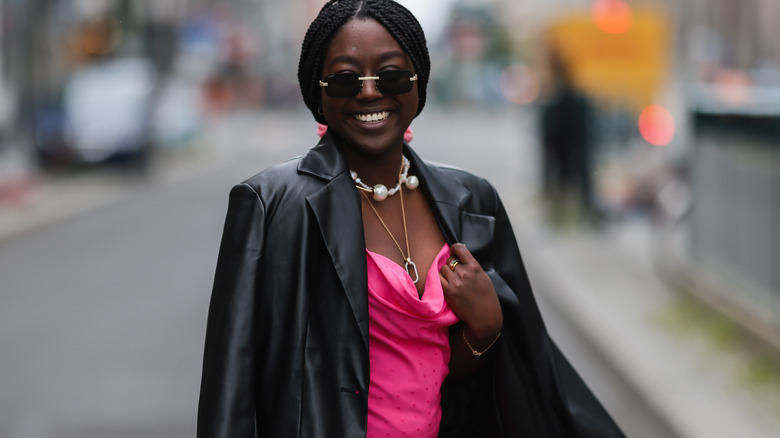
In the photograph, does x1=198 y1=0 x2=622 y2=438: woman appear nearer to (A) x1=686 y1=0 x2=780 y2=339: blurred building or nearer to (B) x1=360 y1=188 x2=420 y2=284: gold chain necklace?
(B) x1=360 y1=188 x2=420 y2=284: gold chain necklace

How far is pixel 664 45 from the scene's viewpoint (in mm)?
15070

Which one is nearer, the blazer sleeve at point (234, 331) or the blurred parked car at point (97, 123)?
the blazer sleeve at point (234, 331)

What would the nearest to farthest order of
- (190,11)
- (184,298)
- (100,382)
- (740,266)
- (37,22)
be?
(100,382)
(740,266)
(184,298)
(37,22)
(190,11)

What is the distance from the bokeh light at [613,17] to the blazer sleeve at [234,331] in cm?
1305

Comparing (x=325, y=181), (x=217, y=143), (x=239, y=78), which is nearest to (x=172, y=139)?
(x=217, y=143)

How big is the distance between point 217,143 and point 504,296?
113ft

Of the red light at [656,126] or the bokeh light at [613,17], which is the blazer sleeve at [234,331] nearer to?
the red light at [656,126]

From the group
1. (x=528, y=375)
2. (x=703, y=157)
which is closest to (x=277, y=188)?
(x=528, y=375)

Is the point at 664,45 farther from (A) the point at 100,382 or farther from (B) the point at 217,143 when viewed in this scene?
(B) the point at 217,143

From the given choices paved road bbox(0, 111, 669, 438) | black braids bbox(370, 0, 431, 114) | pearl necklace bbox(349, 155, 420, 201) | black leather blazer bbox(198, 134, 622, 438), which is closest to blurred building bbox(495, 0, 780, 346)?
paved road bbox(0, 111, 669, 438)

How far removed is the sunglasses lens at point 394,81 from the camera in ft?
7.17

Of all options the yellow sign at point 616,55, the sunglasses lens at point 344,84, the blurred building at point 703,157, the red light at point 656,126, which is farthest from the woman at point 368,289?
the yellow sign at point 616,55

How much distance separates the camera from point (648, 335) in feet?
24.5

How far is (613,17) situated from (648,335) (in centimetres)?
816
